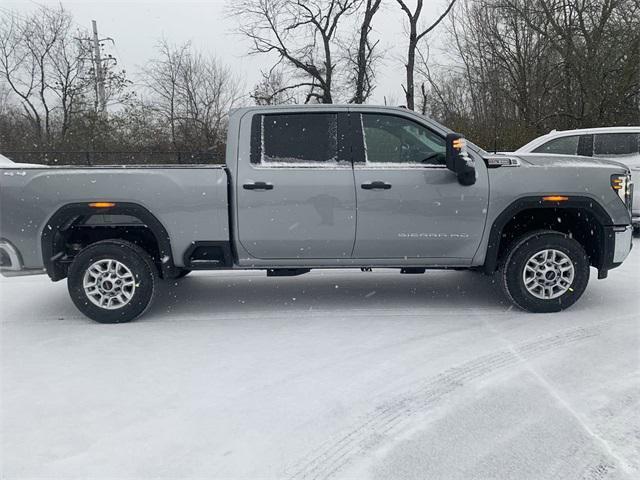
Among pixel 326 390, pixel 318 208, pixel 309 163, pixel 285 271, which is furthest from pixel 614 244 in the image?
pixel 326 390

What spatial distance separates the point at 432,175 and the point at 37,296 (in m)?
4.58

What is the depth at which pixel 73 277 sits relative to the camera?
4.67 metres

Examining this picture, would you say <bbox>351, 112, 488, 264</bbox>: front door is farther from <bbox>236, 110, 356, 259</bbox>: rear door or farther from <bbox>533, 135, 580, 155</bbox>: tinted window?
<bbox>533, 135, 580, 155</bbox>: tinted window

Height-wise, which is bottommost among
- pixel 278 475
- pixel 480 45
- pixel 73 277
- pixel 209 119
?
pixel 278 475

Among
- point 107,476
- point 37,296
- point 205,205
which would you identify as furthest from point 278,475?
point 37,296

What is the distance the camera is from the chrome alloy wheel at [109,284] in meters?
4.70

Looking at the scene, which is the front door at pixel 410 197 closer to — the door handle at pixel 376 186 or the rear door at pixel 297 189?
the door handle at pixel 376 186

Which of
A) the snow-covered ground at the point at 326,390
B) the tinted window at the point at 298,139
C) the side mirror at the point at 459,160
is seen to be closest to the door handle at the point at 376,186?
the tinted window at the point at 298,139

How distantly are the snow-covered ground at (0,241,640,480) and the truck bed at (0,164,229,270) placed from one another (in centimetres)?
92

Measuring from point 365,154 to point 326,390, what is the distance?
7.50 ft

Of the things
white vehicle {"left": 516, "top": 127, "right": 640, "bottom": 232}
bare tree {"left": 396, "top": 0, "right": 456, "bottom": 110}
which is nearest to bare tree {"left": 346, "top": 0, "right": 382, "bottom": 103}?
bare tree {"left": 396, "top": 0, "right": 456, "bottom": 110}

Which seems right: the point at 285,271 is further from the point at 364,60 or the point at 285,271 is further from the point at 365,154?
the point at 364,60

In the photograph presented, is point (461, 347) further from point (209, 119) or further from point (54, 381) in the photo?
point (209, 119)

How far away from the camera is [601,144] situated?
898 centimetres
